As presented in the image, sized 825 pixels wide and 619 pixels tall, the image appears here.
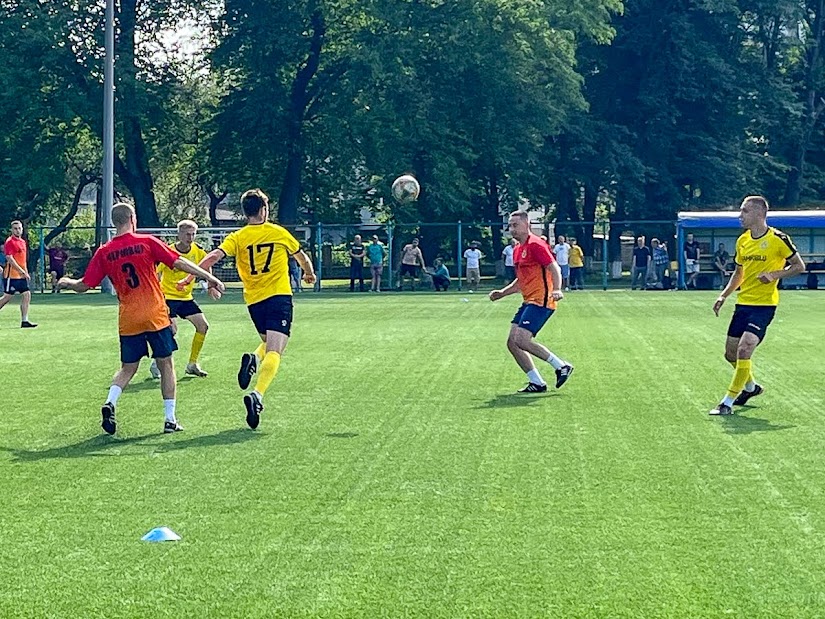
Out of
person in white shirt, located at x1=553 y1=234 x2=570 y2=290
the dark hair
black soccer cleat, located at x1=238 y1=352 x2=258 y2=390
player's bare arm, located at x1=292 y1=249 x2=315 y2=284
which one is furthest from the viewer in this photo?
person in white shirt, located at x1=553 y1=234 x2=570 y2=290

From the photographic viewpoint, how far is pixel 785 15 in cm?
5897

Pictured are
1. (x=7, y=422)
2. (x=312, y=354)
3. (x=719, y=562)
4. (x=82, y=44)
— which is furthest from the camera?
(x=82, y=44)

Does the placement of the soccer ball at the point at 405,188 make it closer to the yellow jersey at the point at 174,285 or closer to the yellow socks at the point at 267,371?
the yellow jersey at the point at 174,285

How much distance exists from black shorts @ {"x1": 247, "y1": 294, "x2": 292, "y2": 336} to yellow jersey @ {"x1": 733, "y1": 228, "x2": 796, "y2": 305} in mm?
4010

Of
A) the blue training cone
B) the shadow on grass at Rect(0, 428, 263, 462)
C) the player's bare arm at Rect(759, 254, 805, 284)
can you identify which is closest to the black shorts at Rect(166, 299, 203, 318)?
the shadow on grass at Rect(0, 428, 263, 462)

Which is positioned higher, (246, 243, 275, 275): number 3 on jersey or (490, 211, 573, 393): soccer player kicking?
(246, 243, 275, 275): number 3 on jersey

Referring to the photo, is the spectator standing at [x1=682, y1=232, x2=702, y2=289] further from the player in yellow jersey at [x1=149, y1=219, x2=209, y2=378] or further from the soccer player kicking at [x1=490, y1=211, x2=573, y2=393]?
the soccer player kicking at [x1=490, y1=211, x2=573, y2=393]

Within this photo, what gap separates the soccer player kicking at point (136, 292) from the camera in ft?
33.4

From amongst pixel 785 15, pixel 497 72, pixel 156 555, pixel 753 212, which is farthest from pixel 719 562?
pixel 785 15

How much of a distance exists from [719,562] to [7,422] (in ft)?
22.7

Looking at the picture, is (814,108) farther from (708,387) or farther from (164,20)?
(708,387)

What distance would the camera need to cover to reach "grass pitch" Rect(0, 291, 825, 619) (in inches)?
220

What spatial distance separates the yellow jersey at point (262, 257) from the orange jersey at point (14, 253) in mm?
13461

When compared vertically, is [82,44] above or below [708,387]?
above
